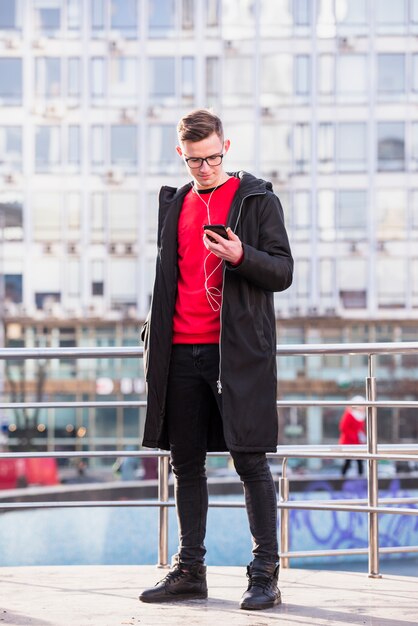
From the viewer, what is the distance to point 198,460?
428 centimetres

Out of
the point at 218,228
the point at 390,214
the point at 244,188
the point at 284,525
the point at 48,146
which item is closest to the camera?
the point at 218,228

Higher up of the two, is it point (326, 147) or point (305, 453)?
point (326, 147)

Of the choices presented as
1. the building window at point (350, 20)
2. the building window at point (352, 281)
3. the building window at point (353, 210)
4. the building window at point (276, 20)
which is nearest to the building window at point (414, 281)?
the building window at point (352, 281)

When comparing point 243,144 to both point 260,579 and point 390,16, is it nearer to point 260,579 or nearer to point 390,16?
point 390,16

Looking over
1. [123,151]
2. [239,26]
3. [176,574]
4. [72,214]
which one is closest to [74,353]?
[176,574]

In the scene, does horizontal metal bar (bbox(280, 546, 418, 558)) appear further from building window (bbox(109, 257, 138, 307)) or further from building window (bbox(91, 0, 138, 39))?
building window (bbox(91, 0, 138, 39))

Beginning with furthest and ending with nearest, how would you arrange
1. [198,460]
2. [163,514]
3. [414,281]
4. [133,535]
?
[414,281] < [133,535] < [163,514] < [198,460]

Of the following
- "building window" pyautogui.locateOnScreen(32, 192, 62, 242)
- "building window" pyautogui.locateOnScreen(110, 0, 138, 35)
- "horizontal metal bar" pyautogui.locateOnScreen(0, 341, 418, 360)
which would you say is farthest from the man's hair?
"building window" pyautogui.locateOnScreen(110, 0, 138, 35)

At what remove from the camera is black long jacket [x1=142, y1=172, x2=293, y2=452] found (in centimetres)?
398

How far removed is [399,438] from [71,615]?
130 feet

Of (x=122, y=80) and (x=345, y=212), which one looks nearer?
(x=345, y=212)

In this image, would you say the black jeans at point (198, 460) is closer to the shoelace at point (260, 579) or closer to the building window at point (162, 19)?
the shoelace at point (260, 579)

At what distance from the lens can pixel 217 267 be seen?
13.3ft

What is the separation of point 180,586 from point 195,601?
81 mm
